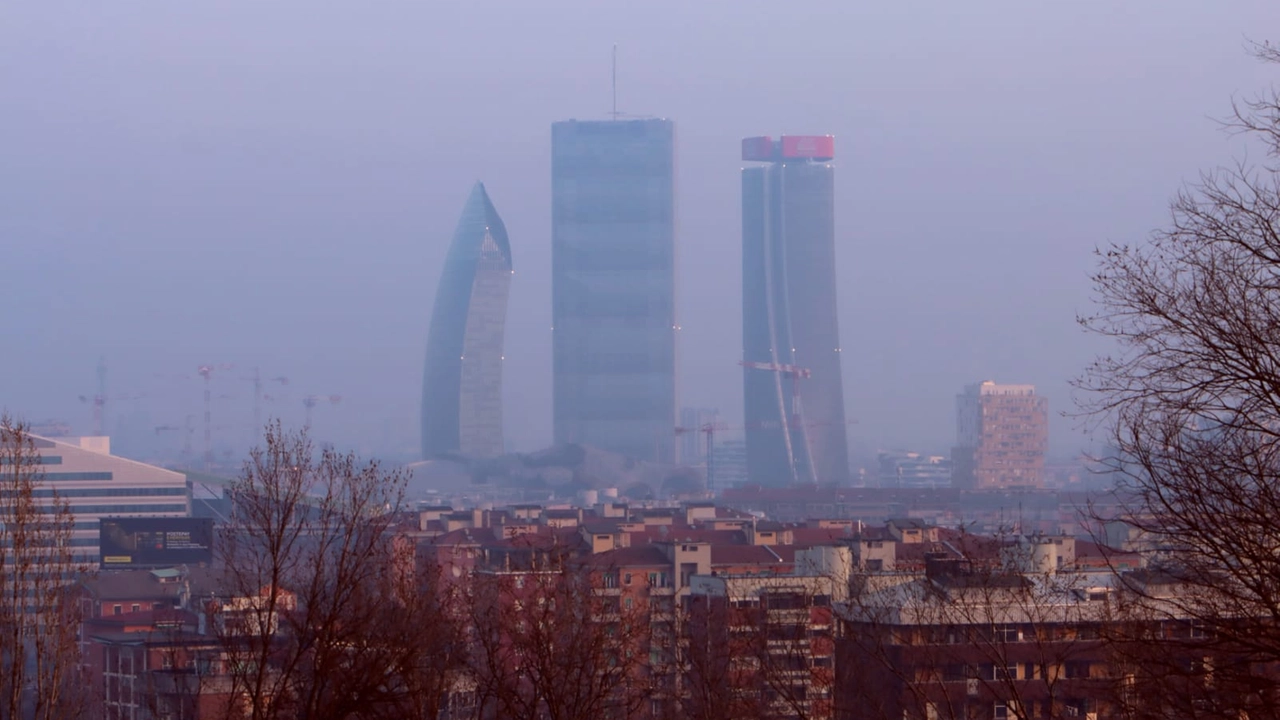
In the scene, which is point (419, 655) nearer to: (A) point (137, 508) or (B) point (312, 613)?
(B) point (312, 613)

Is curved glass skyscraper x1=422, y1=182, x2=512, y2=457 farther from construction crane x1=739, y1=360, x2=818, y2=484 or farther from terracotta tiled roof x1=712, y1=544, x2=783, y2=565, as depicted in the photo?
terracotta tiled roof x1=712, y1=544, x2=783, y2=565

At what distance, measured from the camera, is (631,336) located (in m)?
147

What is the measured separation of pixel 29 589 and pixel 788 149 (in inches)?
5642

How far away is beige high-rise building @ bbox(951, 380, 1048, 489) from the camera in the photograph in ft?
402

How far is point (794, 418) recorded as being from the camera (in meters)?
141

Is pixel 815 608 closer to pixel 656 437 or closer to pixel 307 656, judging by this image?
pixel 307 656

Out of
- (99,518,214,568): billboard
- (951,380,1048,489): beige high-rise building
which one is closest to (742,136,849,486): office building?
(951,380,1048,489): beige high-rise building

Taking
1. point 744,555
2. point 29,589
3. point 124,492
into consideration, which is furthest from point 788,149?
point 29,589

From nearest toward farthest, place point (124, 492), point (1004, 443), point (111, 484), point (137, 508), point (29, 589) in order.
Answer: point (29, 589)
point (137, 508)
point (124, 492)
point (111, 484)
point (1004, 443)

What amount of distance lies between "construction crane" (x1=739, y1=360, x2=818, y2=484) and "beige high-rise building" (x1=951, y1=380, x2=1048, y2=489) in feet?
46.1

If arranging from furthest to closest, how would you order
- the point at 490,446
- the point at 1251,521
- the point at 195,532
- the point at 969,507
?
the point at 490,446 < the point at 969,507 < the point at 195,532 < the point at 1251,521

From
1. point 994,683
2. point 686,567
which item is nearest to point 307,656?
point 994,683

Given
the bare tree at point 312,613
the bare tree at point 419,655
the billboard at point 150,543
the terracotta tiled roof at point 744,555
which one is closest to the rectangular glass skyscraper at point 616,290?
the billboard at point 150,543

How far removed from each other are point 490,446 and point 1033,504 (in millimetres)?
58171
